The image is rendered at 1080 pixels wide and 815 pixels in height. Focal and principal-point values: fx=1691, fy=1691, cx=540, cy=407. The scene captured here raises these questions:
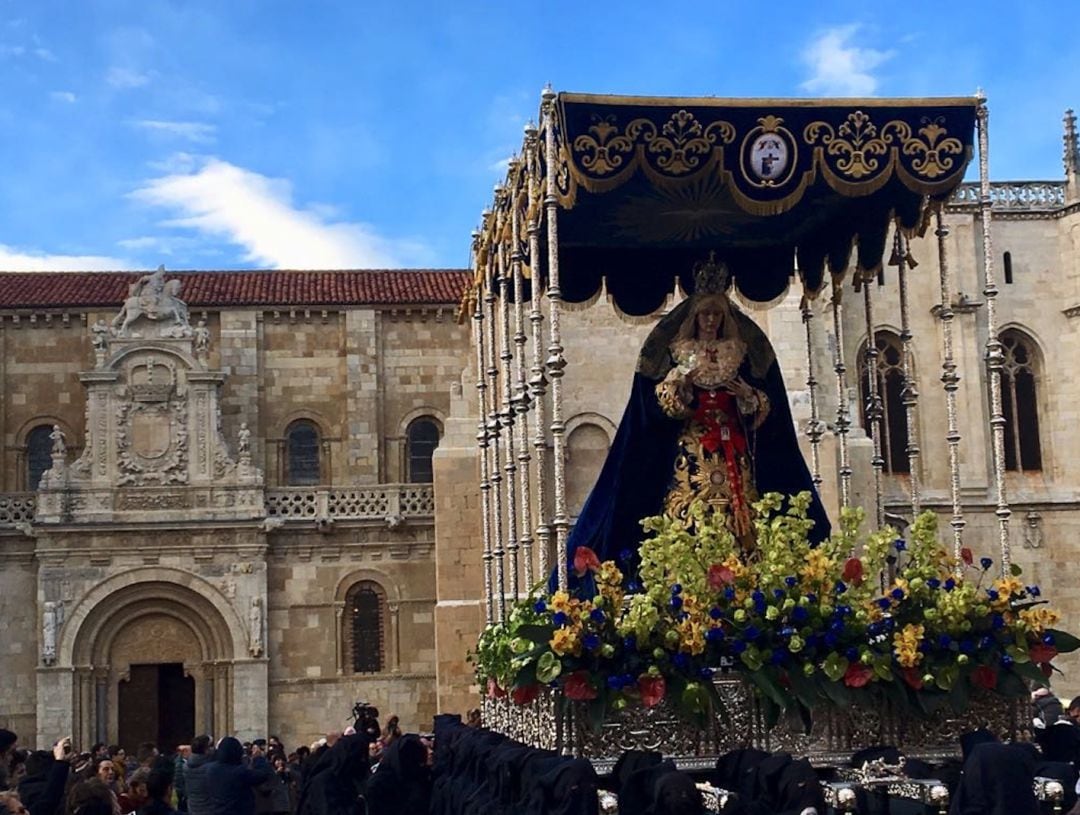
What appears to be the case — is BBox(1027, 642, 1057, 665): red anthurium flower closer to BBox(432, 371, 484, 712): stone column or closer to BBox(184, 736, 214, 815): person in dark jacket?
BBox(184, 736, 214, 815): person in dark jacket

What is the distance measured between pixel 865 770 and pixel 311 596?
2138 centimetres

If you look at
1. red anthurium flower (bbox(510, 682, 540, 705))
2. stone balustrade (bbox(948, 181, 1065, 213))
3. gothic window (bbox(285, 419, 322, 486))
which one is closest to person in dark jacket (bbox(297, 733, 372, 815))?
red anthurium flower (bbox(510, 682, 540, 705))

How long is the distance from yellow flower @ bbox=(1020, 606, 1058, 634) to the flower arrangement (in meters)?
0.01

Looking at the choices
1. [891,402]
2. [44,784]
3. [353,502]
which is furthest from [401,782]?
[891,402]

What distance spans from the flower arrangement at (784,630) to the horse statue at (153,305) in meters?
20.9

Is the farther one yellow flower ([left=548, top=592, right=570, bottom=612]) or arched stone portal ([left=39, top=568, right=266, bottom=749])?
arched stone portal ([left=39, top=568, right=266, bottom=749])

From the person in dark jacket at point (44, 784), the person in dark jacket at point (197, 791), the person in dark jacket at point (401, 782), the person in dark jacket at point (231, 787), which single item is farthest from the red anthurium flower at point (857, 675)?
the person in dark jacket at point (44, 784)

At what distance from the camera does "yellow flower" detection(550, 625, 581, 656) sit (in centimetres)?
1118

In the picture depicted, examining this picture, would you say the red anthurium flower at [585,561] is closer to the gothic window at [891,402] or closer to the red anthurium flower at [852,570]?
the red anthurium flower at [852,570]

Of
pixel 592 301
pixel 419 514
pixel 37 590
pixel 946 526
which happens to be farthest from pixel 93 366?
pixel 592 301

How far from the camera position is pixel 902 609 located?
11.9m

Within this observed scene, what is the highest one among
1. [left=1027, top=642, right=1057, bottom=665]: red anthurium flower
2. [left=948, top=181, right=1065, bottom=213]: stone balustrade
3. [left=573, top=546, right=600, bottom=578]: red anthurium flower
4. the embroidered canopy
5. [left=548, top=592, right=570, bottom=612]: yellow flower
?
[left=948, top=181, right=1065, bottom=213]: stone balustrade

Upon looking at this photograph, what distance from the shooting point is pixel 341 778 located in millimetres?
14500

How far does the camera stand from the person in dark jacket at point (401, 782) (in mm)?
13758
